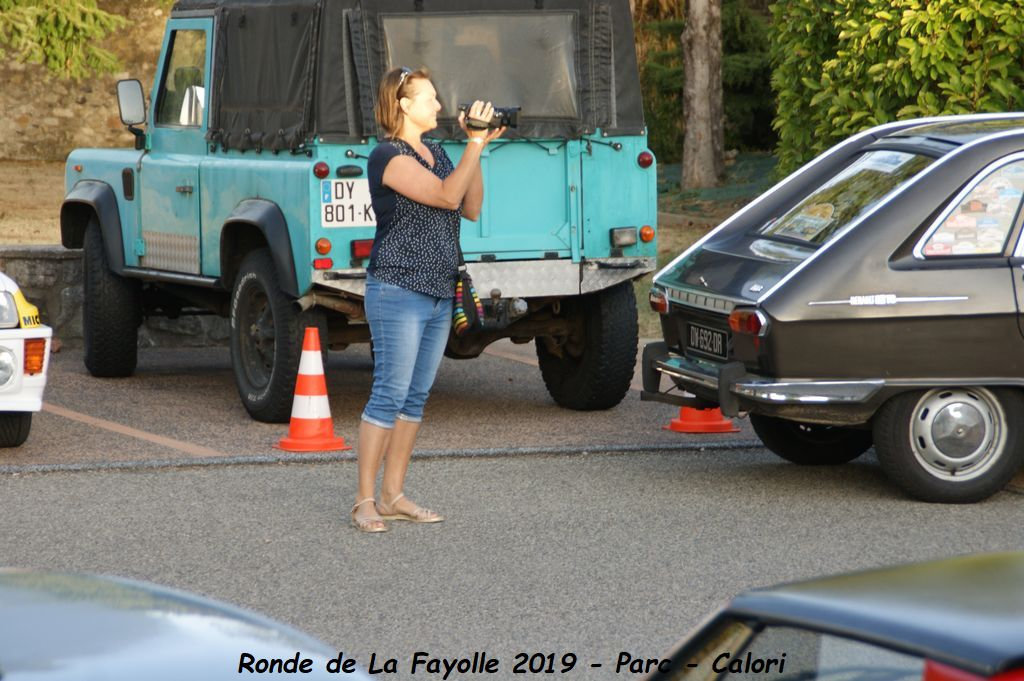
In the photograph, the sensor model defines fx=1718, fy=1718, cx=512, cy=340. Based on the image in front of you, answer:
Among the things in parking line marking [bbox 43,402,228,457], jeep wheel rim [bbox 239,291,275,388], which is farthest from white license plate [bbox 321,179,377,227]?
parking line marking [bbox 43,402,228,457]

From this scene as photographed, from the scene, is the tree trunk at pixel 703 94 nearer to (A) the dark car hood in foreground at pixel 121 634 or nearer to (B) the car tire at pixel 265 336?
(B) the car tire at pixel 265 336

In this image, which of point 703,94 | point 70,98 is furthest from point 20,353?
point 70,98

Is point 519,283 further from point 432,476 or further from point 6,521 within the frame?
point 6,521

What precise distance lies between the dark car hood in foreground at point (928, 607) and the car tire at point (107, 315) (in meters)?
9.19

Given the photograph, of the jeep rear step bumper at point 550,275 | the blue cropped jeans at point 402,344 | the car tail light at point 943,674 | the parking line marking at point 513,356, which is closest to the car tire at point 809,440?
the jeep rear step bumper at point 550,275

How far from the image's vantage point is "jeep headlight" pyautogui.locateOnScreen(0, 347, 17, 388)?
8359 mm

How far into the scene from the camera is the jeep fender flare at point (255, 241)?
9188mm

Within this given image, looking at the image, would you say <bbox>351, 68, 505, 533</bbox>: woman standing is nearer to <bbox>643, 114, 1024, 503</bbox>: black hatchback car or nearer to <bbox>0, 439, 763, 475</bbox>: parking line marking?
<bbox>643, 114, 1024, 503</bbox>: black hatchback car

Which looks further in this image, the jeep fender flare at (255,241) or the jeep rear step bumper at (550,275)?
the jeep rear step bumper at (550,275)

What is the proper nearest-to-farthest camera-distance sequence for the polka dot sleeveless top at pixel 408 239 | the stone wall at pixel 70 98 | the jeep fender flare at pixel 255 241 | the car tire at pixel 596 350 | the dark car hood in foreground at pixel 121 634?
the dark car hood in foreground at pixel 121 634 < the polka dot sleeveless top at pixel 408 239 < the jeep fender flare at pixel 255 241 < the car tire at pixel 596 350 < the stone wall at pixel 70 98

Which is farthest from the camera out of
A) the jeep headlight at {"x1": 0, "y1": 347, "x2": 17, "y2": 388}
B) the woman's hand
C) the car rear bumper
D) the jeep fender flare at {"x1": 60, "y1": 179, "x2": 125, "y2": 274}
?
the jeep fender flare at {"x1": 60, "y1": 179, "x2": 125, "y2": 274}

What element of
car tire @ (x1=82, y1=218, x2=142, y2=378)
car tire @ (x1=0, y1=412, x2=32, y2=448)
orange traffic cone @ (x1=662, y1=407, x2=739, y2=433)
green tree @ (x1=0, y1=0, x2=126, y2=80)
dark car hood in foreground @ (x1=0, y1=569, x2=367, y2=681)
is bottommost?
orange traffic cone @ (x1=662, y1=407, x2=739, y2=433)

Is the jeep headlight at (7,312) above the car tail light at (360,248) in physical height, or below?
below

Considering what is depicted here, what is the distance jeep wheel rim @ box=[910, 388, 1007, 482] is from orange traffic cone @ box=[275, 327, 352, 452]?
10.1 feet
